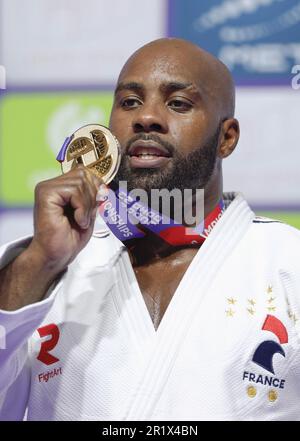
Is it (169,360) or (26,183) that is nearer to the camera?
(169,360)

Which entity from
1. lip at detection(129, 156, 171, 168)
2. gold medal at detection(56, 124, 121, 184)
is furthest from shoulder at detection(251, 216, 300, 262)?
gold medal at detection(56, 124, 121, 184)

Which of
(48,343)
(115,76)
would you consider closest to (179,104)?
(48,343)

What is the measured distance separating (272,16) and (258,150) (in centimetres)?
40

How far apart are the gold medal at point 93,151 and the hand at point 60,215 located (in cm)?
8

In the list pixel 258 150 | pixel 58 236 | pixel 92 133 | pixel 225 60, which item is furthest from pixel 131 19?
pixel 58 236

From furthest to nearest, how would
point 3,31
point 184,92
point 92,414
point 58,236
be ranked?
point 3,31 < point 184,92 < point 92,414 < point 58,236

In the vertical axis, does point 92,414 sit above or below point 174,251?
Result: below

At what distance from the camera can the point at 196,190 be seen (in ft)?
4.78

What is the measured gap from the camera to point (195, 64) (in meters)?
1.45

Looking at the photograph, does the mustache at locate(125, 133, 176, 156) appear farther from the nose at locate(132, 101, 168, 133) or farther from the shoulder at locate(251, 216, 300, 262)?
the shoulder at locate(251, 216, 300, 262)

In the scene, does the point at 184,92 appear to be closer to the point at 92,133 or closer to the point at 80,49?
the point at 92,133

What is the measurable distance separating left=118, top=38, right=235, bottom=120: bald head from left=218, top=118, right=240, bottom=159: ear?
17 millimetres

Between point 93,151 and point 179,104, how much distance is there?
0.23 metres

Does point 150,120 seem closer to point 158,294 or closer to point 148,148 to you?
point 148,148
